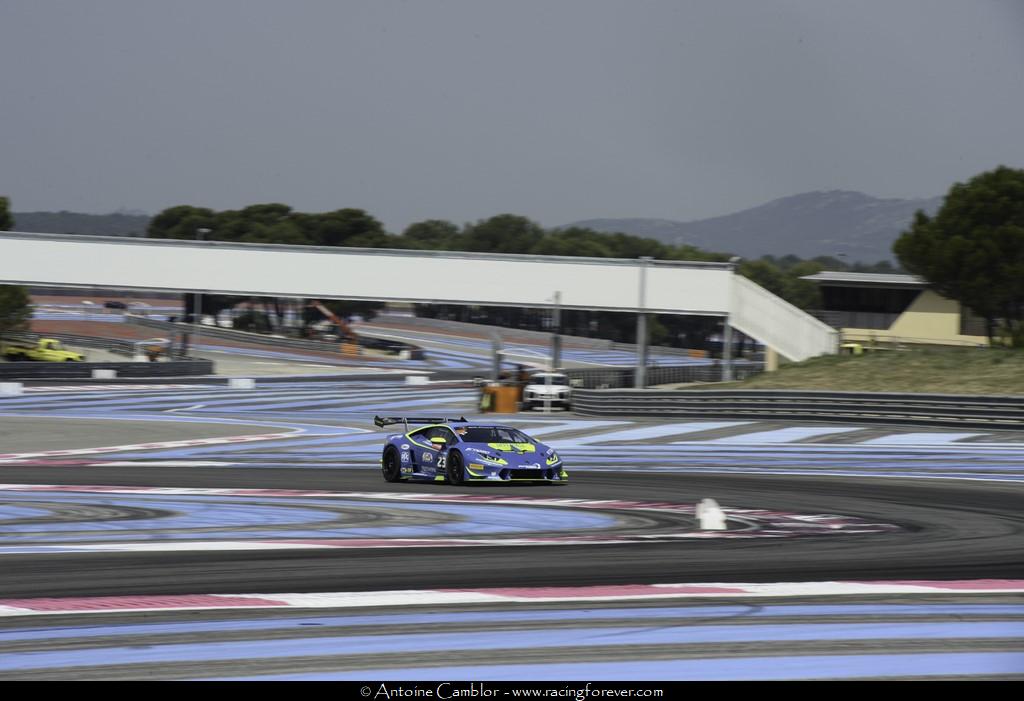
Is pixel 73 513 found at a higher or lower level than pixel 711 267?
lower

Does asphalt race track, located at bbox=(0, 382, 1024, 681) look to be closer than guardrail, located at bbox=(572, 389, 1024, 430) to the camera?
Yes

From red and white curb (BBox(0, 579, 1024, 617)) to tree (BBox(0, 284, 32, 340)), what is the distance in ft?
217

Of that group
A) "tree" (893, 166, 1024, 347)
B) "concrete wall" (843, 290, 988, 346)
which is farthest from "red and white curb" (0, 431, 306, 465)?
"concrete wall" (843, 290, 988, 346)

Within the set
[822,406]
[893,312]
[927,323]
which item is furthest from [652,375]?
[893,312]

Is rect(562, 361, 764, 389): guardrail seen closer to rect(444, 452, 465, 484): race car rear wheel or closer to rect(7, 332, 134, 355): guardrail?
rect(444, 452, 465, 484): race car rear wheel

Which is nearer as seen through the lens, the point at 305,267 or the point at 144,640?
the point at 144,640

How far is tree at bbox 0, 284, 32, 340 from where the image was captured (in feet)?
230

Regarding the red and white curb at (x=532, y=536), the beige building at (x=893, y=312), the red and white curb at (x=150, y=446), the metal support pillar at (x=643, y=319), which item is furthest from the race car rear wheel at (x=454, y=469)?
the beige building at (x=893, y=312)

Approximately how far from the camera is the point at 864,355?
40.8 m

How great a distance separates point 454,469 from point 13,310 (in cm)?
5989
